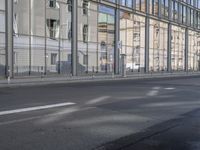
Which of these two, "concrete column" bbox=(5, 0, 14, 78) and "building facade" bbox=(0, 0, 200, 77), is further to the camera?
"building facade" bbox=(0, 0, 200, 77)

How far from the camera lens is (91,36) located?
149ft

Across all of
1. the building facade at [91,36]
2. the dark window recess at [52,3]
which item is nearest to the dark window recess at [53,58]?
the building facade at [91,36]

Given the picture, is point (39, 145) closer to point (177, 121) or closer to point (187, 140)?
point (187, 140)

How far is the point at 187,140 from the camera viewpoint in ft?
29.9

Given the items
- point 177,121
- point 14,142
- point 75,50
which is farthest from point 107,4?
point 14,142

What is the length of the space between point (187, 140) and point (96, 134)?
191 cm

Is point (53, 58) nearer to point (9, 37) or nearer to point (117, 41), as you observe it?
point (9, 37)

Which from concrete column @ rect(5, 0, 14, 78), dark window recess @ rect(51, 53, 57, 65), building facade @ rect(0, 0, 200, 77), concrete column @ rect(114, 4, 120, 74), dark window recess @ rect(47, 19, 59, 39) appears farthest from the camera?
concrete column @ rect(114, 4, 120, 74)

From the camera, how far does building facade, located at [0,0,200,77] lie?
36.4 m

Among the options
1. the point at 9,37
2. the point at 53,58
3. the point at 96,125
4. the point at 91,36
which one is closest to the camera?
the point at 96,125

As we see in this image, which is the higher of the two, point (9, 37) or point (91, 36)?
point (91, 36)

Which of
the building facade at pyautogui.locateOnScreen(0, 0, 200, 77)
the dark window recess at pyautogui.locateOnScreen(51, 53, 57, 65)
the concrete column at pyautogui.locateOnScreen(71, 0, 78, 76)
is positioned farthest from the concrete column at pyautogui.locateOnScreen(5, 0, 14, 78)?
the concrete column at pyautogui.locateOnScreen(71, 0, 78, 76)

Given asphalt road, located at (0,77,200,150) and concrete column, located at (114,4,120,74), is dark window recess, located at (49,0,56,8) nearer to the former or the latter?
concrete column, located at (114,4,120,74)

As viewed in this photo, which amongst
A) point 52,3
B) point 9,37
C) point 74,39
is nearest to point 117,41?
point 74,39
